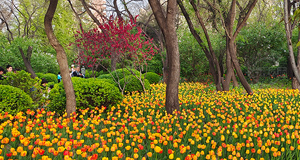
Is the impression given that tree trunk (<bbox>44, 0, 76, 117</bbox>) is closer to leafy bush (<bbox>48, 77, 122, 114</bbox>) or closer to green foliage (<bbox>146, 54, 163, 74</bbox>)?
leafy bush (<bbox>48, 77, 122, 114</bbox>)

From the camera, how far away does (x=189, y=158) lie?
256 cm

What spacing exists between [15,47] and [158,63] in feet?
33.7

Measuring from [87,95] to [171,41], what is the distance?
2431 mm

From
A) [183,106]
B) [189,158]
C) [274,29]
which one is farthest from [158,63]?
[189,158]

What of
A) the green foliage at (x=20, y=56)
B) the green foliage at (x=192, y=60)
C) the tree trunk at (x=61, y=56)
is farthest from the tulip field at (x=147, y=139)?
the green foliage at (x=20, y=56)

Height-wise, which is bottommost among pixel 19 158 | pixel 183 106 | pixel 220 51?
pixel 19 158

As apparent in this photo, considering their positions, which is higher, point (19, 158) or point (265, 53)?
point (265, 53)

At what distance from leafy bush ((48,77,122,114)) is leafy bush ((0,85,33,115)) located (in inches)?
24.9

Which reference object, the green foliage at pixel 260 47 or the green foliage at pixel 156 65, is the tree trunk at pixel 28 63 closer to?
the green foliage at pixel 156 65

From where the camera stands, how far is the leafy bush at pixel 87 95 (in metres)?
5.44

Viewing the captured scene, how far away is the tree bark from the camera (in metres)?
5.10

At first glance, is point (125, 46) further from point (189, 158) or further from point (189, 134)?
point (189, 158)

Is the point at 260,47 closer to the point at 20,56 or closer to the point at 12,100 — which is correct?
the point at 12,100

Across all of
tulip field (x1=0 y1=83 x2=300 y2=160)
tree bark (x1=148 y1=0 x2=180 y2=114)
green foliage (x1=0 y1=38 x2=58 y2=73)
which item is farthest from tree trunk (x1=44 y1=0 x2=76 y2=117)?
green foliage (x1=0 y1=38 x2=58 y2=73)
